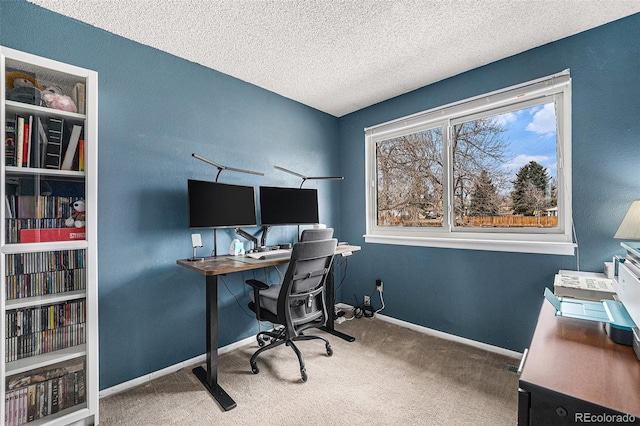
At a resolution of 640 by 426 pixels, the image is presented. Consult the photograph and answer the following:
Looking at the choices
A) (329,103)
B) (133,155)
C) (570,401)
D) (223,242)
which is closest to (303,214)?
(223,242)

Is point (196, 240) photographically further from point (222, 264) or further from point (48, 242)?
point (48, 242)

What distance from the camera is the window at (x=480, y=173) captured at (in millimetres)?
2154

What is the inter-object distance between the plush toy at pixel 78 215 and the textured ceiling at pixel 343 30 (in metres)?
1.20

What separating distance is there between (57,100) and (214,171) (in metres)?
1.07

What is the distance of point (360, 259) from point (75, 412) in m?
2.65

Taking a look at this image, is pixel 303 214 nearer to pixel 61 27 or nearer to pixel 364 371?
pixel 364 371

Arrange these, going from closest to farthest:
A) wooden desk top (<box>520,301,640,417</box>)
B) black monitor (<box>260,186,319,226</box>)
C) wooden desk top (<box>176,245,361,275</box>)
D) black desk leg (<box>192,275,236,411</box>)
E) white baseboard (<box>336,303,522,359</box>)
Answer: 1. wooden desk top (<box>520,301,640,417</box>)
2. wooden desk top (<box>176,245,361,275</box>)
3. black desk leg (<box>192,275,236,411</box>)
4. white baseboard (<box>336,303,522,359</box>)
5. black monitor (<box>260,186,319,226</box>)

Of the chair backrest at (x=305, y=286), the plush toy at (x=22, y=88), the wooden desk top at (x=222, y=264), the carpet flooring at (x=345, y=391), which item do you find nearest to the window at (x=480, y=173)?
the carpet flooring at (x=345, y=391)

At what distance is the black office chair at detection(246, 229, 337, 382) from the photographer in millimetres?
1964

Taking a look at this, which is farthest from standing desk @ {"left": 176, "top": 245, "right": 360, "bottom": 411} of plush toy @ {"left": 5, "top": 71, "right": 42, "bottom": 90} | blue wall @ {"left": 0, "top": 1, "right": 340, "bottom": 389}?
plush toy @ {"left": 5, "top": 71, "right": 42, "bottom": 90}

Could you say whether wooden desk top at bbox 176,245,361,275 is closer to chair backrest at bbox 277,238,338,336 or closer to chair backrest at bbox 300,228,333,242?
chair backrest at bbox 277,238,338,336

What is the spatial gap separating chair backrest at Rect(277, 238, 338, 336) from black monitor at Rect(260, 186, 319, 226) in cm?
73

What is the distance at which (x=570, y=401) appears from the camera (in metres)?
0.68

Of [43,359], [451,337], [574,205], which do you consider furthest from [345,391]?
[574,205]
